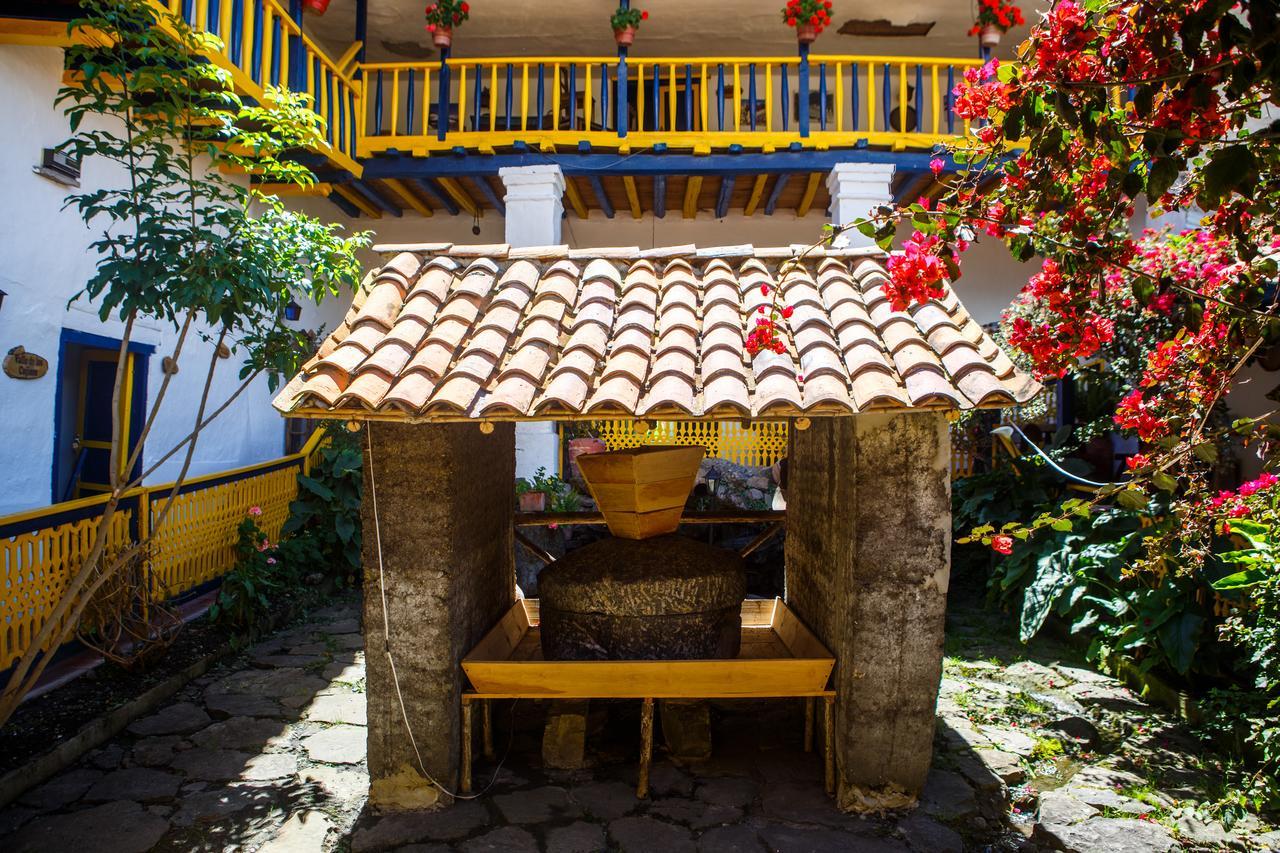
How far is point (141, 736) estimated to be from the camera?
461 centimetres

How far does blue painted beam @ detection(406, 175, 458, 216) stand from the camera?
394 inches

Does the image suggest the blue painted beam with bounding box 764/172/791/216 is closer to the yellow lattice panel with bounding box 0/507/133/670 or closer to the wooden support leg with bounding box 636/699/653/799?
the wooden support leg with bounding box 636/699/653/799

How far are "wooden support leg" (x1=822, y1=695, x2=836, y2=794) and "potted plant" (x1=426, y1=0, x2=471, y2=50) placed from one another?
29.7 feet

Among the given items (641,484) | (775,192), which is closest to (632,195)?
(775,192)

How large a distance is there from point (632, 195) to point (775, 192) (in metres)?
1.87

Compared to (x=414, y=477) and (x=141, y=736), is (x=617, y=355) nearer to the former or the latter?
(x=414, y=477)

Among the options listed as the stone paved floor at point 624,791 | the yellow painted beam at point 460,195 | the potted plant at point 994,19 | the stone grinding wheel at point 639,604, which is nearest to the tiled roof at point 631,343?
the stone grinding wheel at point 639,604

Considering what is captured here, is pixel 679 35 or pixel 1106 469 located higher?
pixel 679 35

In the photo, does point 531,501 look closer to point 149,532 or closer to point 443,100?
point 149,532

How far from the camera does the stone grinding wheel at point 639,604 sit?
395cm

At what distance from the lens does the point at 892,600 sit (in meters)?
3.62

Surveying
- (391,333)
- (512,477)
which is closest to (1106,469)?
(512,477)

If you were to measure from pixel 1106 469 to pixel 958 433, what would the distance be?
1.61 meters

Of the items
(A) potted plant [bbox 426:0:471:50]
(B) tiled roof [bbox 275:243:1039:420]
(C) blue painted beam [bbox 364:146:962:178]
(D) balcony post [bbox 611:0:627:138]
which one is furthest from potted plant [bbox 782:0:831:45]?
(B) tiled roof [bbox 275:243:1039:420]
